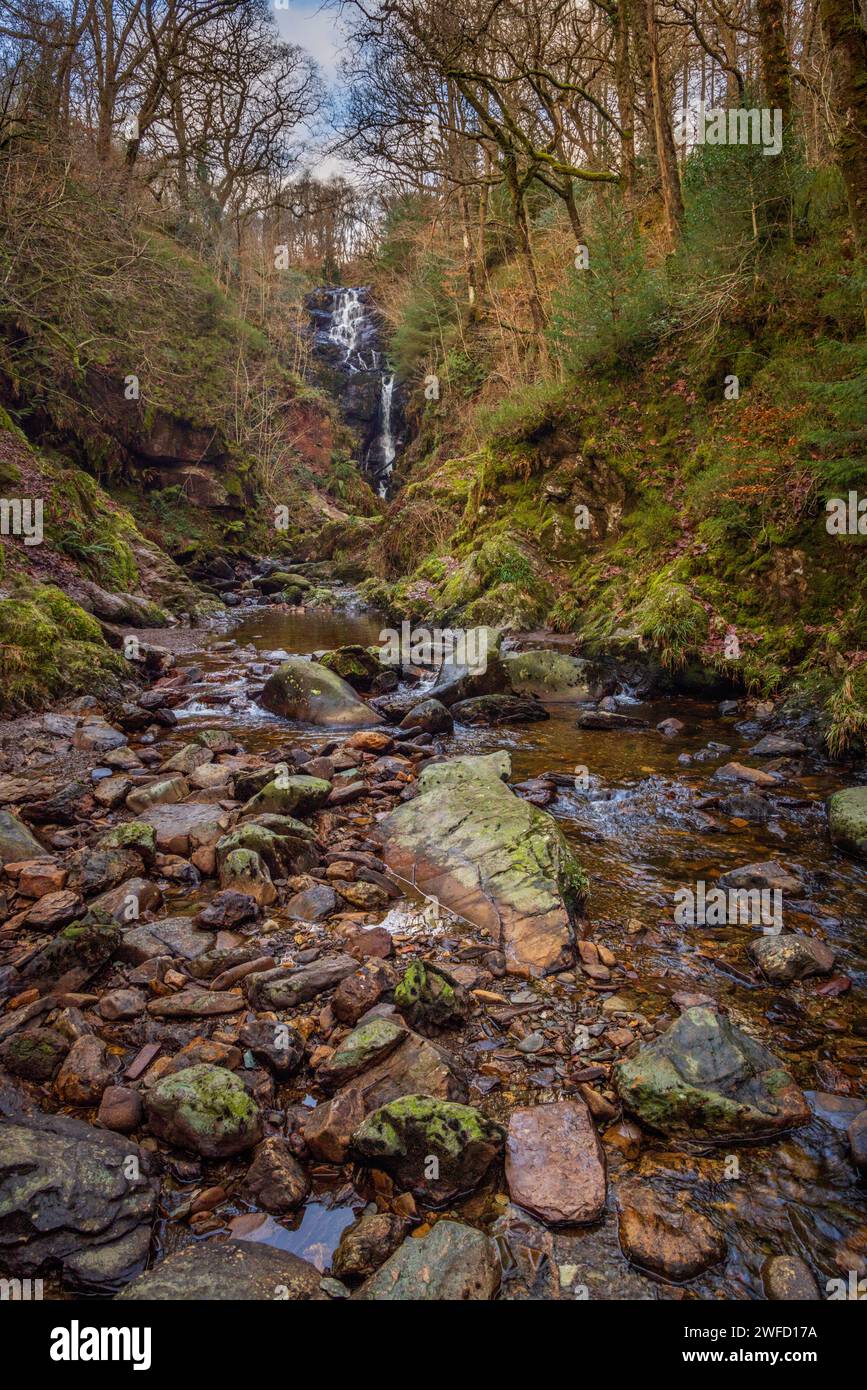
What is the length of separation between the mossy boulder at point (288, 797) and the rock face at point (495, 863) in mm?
646

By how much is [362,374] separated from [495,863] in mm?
35730

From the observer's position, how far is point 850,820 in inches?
181

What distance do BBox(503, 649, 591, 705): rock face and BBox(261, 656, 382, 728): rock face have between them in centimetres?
205

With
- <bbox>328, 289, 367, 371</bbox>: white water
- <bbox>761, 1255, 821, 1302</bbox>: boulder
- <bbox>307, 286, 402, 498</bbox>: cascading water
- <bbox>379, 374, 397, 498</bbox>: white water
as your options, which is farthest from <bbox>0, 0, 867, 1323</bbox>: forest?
<bbox>328, 289, 367, 371</bbox>: white water

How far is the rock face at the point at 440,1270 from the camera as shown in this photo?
1783 mm

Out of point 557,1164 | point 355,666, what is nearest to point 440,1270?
point 557,1164

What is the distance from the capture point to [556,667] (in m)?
8.95

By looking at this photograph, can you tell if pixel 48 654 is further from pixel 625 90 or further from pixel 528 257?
pixel 625 90

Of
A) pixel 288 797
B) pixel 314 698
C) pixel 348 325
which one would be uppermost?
pixel 348 325

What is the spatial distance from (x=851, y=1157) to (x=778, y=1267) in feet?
1.78

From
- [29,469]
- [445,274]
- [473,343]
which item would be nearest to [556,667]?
[29,469]

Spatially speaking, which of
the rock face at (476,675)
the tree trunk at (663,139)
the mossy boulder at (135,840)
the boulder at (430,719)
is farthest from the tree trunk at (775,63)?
the mossy boulder at (135,840)

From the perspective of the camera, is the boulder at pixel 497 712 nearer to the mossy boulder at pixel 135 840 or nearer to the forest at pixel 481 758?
the forest at pixel 481 758

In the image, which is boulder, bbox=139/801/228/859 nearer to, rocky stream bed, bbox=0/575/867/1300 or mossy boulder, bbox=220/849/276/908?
rocky stream bed, bbox=0/575/867/1300
